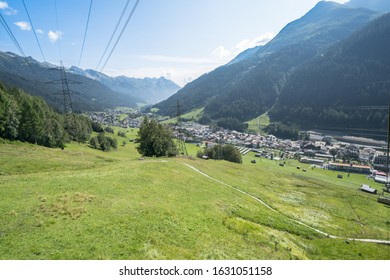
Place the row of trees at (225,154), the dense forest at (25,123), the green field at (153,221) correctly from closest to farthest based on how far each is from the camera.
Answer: the green field at (153,221) < the dense forest at (25,123) < the row of trees at (225,154)

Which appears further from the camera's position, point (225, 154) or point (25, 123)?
point (225, 154)

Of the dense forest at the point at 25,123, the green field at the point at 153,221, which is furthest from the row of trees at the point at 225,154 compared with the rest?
the dense forest at the point at 25,123

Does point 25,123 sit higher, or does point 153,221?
point 25,123

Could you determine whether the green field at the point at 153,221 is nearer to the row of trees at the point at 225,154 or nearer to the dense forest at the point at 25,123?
the dense forest at the point at 25,123

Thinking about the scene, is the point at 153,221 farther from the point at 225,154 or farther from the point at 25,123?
the point at 225,154

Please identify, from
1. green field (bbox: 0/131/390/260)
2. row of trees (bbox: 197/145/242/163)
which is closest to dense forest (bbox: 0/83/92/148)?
green field (bbox: 0/131/390/260)

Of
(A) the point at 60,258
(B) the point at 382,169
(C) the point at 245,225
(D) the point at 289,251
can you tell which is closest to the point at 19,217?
(A) the point at 60,258

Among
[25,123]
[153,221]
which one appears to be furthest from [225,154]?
[153,221]

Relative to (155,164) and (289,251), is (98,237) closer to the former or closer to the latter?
(289,251)
